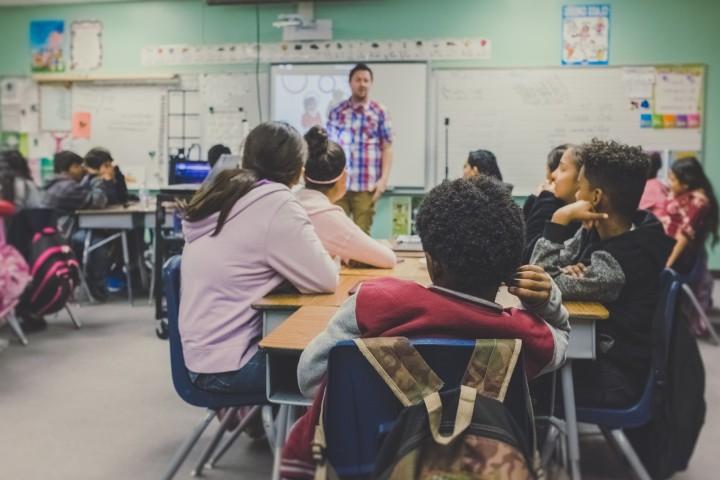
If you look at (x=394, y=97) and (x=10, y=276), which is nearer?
(x=10, y=276)

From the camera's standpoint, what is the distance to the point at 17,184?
4398mm

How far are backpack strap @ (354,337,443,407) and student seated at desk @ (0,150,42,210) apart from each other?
3.82m

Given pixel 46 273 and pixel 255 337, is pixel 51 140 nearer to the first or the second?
pixel 46 273

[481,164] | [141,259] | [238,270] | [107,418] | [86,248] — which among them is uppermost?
[481,164]

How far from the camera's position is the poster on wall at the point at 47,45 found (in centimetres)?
693

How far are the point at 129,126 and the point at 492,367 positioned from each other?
20.9ft

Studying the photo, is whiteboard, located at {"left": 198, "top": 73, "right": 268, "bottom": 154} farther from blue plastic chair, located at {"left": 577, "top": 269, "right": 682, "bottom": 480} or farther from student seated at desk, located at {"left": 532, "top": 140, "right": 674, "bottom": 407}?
blue plastic chair, located at {"left": 577, "top": 269, "right": 682, "bottom": 480}

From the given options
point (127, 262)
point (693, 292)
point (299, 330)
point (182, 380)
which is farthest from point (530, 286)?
point (127, 262)

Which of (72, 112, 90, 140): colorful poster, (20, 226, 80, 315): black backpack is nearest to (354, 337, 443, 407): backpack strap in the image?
(20, 226, 80, 315): black backpack

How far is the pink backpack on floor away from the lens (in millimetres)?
3750

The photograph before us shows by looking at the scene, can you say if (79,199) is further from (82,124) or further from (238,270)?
(238,270)

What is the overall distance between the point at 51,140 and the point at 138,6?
1508mm

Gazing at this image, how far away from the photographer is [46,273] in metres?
4.21

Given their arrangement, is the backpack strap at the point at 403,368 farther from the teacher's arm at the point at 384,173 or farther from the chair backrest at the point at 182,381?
the teacher's arm at the point at 384,173
